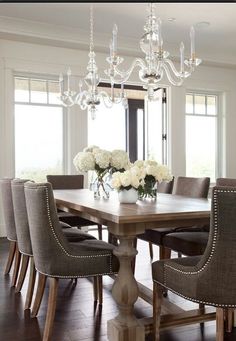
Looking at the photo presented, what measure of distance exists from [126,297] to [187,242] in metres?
0.78

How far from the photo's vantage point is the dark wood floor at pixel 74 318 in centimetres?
229

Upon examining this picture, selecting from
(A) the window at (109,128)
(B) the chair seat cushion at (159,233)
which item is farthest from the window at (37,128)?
(B) the chair seat cushion at (159,233)

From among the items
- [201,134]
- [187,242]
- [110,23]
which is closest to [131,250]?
[187,242]

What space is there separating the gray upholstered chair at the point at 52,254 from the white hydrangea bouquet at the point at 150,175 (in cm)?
62

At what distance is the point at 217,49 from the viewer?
258 inches

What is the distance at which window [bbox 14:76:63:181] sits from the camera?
5742 mm

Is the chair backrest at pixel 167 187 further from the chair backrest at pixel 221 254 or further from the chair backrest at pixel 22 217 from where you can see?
the chair backrest at pixel 221 254

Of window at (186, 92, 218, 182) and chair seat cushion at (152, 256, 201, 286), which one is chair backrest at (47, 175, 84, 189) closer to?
chair seat cushion at (152, 256, 201, 286)

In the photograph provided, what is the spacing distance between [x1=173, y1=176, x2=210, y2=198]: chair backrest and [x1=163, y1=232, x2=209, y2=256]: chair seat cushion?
0.66 metres

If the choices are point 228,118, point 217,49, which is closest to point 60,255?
point 217,49

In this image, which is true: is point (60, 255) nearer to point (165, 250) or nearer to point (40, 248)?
point (40, 248)

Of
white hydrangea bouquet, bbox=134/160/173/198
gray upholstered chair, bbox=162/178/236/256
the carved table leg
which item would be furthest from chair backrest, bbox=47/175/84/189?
the carved table leg

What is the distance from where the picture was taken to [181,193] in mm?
3820

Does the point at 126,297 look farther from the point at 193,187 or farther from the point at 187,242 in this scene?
the point at 193,187
